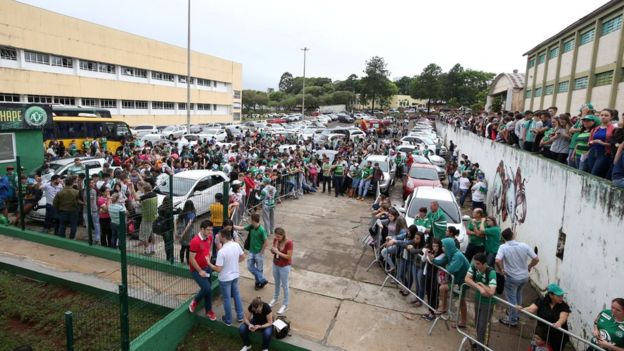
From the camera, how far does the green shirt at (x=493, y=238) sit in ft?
25.8

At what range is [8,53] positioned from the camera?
31.5m

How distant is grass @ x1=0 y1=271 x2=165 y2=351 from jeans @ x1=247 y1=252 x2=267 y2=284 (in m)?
1.83

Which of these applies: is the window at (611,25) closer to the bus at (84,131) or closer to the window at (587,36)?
the window at (587,36)

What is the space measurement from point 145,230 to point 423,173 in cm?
1158

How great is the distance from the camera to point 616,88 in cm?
2052

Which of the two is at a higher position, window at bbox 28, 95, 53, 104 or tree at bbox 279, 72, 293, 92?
tree at bbox 279, 72, 293, 92

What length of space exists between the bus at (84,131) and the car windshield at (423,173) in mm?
17068

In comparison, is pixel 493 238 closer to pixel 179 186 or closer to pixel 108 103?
pixel 179 186

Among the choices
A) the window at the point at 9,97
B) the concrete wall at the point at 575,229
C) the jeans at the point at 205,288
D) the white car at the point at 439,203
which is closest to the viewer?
the concrete wall at the point at 575,229

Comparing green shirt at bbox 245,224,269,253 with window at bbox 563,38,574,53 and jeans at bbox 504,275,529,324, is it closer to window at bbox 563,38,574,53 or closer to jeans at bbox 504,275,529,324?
jeans at bbox 504,275,529,324

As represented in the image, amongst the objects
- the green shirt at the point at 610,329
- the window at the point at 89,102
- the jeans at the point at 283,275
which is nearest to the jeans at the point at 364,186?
the jeans at the point at 283,275

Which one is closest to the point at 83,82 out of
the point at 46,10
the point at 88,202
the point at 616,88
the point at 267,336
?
the point at 46,10

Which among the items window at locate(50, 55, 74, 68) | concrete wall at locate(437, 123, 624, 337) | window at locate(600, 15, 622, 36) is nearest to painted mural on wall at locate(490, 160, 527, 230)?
concrete wall at locate(437, 123, 624, 337)

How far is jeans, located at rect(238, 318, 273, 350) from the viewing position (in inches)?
233
